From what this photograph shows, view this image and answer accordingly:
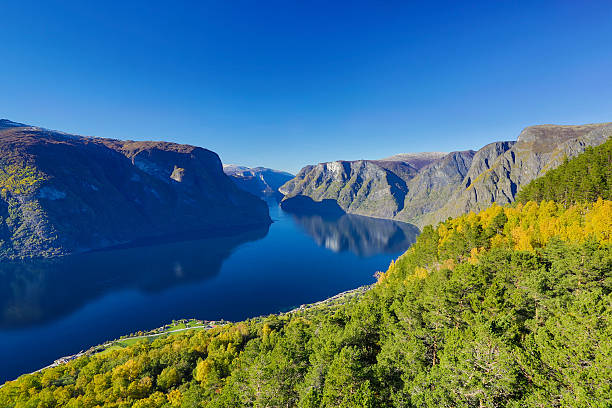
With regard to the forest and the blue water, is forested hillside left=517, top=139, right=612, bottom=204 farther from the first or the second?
the blue water

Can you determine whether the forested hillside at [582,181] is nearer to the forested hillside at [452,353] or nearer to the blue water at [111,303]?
the forested hillside at [452,353]

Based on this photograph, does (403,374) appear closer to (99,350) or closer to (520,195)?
(520,195)

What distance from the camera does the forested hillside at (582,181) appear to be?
6338 centimetres

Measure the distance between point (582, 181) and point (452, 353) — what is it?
7669 centimetres

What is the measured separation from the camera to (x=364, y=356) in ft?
117

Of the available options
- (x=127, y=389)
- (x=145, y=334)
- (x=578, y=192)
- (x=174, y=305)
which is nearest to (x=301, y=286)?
(x=174, y=305)

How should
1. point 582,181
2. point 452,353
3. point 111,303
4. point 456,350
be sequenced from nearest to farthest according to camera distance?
point 452,353 → point 456,350 → point 582,181 → point 111,303

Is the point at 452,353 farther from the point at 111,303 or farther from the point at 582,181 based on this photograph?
the point at 111,303

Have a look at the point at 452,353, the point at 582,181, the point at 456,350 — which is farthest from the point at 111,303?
the point at 582,181

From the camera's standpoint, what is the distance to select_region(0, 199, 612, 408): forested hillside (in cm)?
2144

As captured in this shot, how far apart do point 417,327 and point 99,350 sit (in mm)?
127354

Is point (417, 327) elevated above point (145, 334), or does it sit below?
above

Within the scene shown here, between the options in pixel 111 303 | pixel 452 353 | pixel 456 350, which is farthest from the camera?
pixel 111 303

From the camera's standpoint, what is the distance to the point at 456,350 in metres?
25.6
